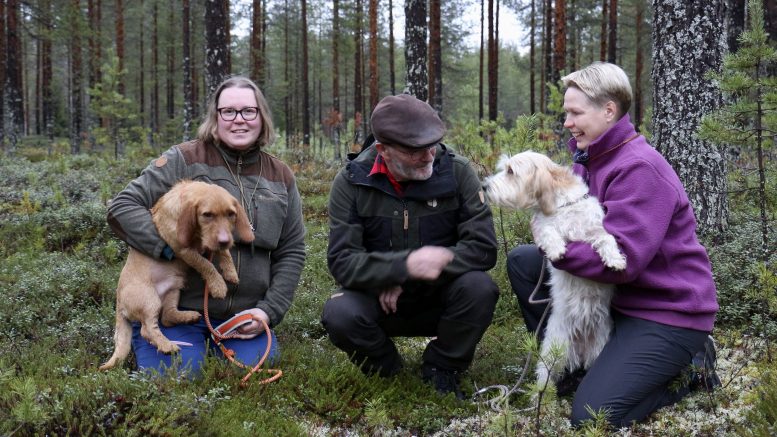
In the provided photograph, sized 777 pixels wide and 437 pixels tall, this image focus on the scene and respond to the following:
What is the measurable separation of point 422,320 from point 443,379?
0.43 meters

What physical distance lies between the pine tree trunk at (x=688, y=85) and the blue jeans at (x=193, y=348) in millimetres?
4697

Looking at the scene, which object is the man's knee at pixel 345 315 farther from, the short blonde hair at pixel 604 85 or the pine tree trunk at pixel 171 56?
the pine tree trunk at pixel 171 56

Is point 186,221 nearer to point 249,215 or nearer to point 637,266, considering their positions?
point 249,215

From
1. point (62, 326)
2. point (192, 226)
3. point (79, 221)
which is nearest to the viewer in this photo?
point (192, 226)

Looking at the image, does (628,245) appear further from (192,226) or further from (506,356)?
(192,226)

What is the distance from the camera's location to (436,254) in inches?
133

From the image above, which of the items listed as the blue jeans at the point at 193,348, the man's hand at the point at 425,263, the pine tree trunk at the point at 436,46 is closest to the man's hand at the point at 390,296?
the man's hand at the point at 425,263

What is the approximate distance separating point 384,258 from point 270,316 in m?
1.06

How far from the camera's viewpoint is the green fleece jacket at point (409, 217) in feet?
11.8

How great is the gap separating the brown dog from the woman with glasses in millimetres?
88

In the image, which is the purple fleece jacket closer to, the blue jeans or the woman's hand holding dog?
the woman's hand holding dog

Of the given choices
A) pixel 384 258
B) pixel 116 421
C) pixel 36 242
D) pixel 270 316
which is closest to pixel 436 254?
pixel 384 258

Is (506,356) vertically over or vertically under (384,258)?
under

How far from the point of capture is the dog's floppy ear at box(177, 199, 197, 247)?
3.46 metres
